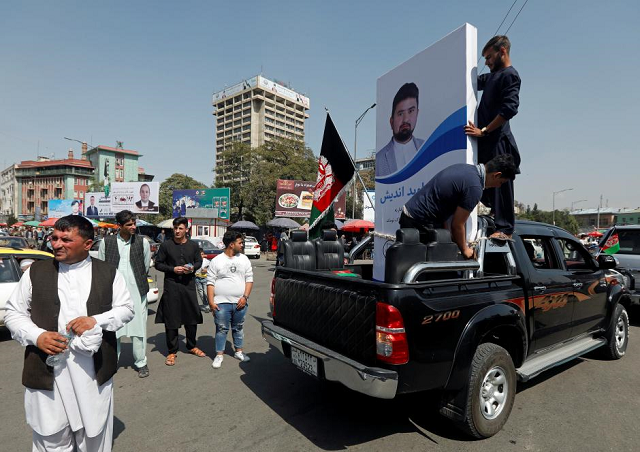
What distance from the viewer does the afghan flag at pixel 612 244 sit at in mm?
7953

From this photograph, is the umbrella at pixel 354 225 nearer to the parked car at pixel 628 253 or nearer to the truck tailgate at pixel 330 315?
the parked car at pixel 628 253

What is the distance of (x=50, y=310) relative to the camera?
209cm

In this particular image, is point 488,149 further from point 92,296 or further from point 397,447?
point 92,296

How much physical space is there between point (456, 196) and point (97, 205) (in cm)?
3805

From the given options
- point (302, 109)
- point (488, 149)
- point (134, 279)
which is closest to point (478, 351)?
point (488, 149)

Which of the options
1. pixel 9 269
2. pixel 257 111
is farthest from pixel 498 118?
pixel 257 111

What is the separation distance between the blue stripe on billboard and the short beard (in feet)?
1.09

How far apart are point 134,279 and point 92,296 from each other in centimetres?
246

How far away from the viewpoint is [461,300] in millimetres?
2875

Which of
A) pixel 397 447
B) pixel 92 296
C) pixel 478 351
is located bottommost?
pixel 397 447

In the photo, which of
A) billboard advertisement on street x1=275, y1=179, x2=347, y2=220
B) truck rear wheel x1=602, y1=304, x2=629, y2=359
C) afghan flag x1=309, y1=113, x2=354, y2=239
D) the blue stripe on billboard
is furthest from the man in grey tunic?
billboard advertisement on street x1=275, y1=179, x2=347, y2=220

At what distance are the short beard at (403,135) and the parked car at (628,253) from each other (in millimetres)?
4958

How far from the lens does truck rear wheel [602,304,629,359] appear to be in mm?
4781

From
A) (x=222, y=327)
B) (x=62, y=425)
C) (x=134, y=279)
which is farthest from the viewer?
(x=222, y=327)
